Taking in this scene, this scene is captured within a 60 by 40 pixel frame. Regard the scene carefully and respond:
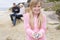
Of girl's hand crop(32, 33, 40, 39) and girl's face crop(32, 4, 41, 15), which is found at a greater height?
girl's face crop(32, 4, 41, 15)

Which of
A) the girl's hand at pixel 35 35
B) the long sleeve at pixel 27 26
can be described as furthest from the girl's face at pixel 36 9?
the girl's hand at pixel 35 35

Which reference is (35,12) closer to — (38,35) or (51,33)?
(38,35)

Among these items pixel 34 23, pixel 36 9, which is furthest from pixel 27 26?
pixel 36 9

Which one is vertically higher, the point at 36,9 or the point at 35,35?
the point at 36,9

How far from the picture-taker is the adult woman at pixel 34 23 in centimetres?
401

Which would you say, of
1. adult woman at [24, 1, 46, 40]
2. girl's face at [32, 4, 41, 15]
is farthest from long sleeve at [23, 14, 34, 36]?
girl's face at [32, 4, 41, 15]

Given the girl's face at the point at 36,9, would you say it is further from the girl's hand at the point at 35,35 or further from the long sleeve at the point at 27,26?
the girl's hand at the point at 35,35

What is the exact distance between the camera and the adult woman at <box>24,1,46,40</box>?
401 cm

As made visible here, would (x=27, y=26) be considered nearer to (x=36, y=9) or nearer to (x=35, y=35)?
(x=35, y=35)

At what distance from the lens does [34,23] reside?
13.2ft

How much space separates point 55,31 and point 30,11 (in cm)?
751

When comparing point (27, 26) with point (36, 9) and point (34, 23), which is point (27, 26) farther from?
point (36, 9)

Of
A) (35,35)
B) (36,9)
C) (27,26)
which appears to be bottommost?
(35,35)

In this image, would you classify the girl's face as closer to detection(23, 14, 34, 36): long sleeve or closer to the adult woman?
the adult woman
